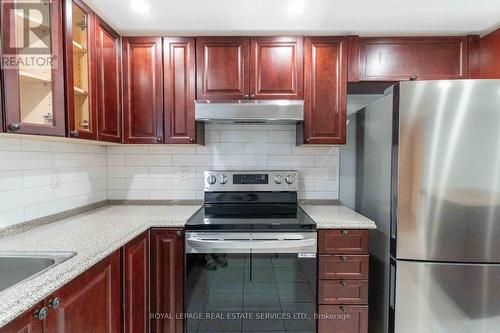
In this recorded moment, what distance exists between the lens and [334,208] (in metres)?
2.27

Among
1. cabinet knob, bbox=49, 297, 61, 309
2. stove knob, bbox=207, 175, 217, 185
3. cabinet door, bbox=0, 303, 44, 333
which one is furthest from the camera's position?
stove knob, bbox=207, 175, 217, 185

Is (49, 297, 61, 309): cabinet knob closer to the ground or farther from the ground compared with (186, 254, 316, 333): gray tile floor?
farther from the ground

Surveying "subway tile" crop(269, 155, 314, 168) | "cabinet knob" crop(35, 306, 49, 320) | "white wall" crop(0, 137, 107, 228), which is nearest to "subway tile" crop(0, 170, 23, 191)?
"white wall" crop(0, 137, 107, 228)

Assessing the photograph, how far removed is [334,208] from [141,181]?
160 centimetres

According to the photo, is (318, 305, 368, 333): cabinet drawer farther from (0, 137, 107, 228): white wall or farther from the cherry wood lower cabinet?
(0, 137, 107, 228): white wall

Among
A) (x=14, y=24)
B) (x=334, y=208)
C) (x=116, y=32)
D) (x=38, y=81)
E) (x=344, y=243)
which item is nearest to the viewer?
(x=14, y=24)

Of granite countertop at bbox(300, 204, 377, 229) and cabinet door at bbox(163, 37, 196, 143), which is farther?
cabinet door at bbox(163, 37, 196, 143)

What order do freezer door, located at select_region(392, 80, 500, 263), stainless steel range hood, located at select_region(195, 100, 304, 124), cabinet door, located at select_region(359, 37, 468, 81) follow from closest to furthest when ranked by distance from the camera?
freezer door, located at select_region(392, 80, 500, 263)
stainless steel range hood, located at select_region(195, 100, 304, 124)
cabinet door, located at select_region(359, 37, 468, 81)

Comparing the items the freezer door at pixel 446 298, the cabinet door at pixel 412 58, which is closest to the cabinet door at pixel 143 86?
the cabinet door at pixel 412 58

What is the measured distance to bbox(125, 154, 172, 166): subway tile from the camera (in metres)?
2.45

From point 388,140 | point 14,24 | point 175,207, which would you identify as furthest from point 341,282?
point 14,24

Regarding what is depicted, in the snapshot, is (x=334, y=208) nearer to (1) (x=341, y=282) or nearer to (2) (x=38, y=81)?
(1) (x=341, y=282)

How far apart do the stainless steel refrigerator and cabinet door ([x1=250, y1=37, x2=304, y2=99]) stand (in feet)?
2.22

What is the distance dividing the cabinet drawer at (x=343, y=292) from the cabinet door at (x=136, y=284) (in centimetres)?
107
